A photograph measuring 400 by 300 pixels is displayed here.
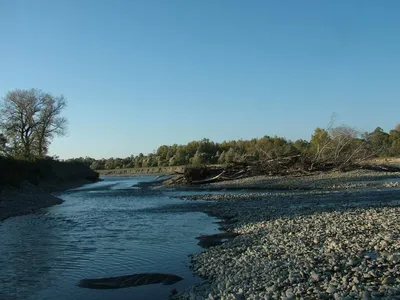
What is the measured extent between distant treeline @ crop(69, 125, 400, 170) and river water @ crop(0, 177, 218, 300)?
90.2ft

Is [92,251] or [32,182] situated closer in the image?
[92,251]

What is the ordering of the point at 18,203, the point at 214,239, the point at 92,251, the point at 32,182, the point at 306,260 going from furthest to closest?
the point at 32,182, the point at 18,203, the point at 214,239, the point at 92,251, the point at 306,260

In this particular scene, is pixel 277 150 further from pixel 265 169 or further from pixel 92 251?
pixel 92 251

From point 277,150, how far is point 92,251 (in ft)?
134

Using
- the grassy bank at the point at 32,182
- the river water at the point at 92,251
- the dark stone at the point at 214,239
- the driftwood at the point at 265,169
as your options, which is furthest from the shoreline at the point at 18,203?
the driftwood at the point at 265,169

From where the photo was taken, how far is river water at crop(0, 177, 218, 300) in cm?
841

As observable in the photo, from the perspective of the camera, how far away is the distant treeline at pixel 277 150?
143 feet

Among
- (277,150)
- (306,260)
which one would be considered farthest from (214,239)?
(277,150)

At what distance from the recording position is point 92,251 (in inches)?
480

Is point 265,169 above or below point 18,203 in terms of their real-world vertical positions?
above

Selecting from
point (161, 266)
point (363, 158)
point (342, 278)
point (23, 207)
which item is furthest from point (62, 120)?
point (342, 278)

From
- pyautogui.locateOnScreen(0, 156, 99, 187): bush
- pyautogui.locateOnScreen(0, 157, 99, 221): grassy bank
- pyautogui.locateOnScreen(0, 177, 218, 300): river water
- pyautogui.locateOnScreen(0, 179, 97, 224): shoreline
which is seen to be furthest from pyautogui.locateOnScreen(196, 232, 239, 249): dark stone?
pyautogui.locateOnScreen(0, 156, 99, 187): bush

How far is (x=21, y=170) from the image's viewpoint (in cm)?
3831

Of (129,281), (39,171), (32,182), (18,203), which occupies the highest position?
(39,171)
